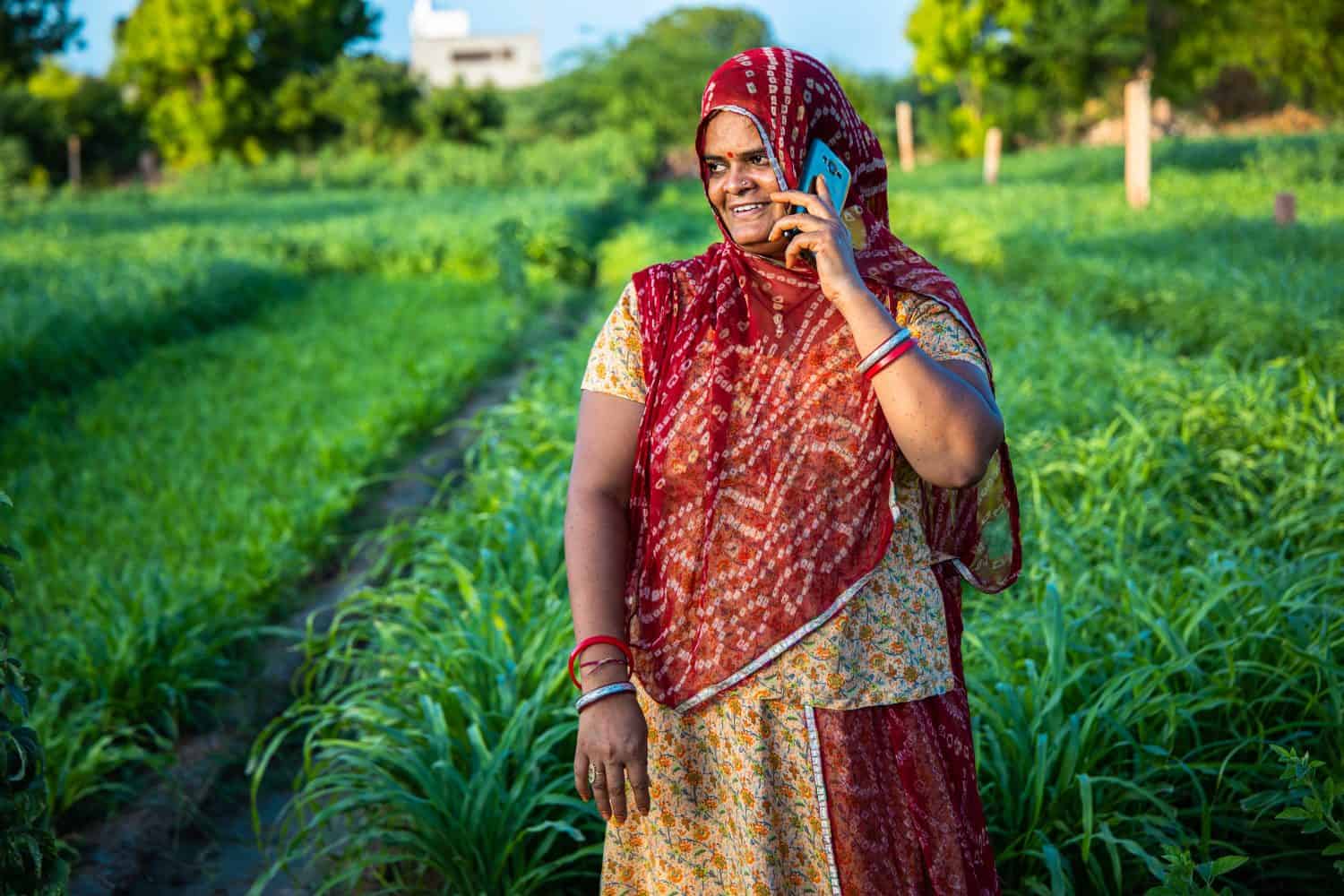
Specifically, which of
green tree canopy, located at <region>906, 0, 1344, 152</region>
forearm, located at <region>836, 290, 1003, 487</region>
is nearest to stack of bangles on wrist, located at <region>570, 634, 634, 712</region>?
forearm, located at <region>836, 290, 1003, 487</region>

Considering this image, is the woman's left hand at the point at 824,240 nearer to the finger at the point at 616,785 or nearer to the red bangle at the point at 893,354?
the red bangle at the point at 893,354

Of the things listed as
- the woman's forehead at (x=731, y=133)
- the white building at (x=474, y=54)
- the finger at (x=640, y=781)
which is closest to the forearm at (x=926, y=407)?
the woman's forehead at (x=731, y=133)

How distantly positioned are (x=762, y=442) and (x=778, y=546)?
0.45ft

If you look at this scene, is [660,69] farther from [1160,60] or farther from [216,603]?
[216,603]

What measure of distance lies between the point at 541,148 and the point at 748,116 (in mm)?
32664

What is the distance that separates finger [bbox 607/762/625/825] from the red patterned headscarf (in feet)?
0.39

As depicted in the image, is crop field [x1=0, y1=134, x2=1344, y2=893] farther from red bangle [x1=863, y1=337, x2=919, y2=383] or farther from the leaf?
red bangle [x1=863, y1=337, x2=919, y2=383]

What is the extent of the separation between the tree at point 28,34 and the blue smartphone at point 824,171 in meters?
30.7

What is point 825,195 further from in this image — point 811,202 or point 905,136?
point 905,136

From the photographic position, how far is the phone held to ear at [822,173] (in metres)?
1.50

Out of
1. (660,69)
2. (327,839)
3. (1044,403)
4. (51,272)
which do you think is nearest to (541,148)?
(660,69)

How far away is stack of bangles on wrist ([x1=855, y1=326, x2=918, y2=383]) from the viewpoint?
1375 mm

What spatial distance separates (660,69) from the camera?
139 ft

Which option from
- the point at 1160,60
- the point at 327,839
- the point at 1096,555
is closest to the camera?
the point at 327,839
